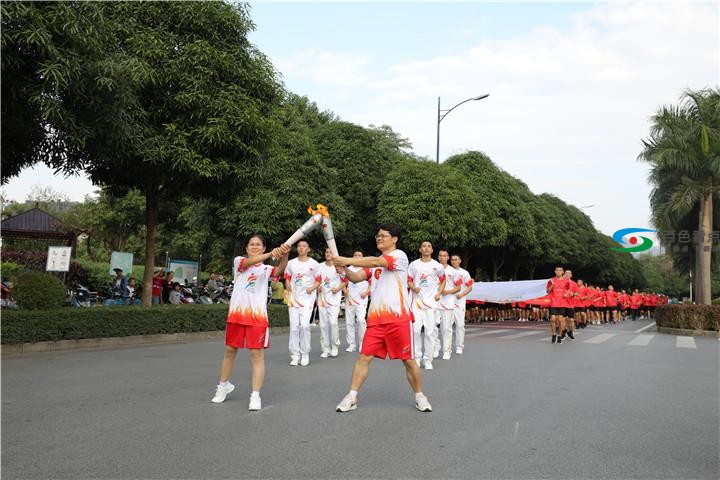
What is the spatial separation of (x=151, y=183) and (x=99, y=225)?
33.4m

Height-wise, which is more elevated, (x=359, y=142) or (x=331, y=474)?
(x=359, y=142)

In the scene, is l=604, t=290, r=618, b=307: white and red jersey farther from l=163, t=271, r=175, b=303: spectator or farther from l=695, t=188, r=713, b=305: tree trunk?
l=163, t=271, r=175, b=303: spectator

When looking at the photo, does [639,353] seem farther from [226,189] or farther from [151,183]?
[151,183]

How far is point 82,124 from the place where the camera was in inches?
414

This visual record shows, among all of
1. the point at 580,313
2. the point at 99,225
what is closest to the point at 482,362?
the point at 580,313

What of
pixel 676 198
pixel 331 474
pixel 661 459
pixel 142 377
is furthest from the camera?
pixel 676 198

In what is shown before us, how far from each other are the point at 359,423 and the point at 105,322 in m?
8.97

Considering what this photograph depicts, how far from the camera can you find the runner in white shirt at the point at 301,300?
10.6m

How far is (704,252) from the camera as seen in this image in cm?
2428

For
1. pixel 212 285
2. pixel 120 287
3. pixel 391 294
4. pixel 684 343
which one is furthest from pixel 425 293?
pixel 212 285

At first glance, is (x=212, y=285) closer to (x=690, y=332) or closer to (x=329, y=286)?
(x=329, y=286)

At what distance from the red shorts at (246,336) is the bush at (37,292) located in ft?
23.5

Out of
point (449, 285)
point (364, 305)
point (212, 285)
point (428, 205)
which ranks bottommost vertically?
point (364, 305)

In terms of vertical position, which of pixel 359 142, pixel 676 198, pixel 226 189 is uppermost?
pixel 359 142
